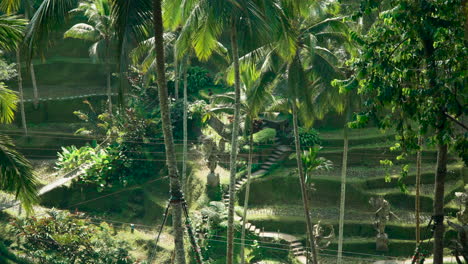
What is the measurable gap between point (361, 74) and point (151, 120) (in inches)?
843

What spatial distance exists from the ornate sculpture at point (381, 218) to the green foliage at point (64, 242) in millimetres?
11005

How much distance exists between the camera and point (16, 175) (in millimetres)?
11133

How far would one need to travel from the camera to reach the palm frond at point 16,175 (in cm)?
1108

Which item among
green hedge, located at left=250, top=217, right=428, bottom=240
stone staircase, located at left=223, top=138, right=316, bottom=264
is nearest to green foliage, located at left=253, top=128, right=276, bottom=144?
stone staircase, located at left=223, top=138, right=316, bottom=264

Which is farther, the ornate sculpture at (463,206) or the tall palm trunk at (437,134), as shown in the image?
the ornate sculpture at (463,206)

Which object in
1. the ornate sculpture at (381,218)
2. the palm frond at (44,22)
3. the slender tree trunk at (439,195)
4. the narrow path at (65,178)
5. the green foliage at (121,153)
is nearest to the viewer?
the palm frond at (44,22)

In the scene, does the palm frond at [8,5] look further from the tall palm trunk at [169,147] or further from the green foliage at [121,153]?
the green foliage at [121,153]

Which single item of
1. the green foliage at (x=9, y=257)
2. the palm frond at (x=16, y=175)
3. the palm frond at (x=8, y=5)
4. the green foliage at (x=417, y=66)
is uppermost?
the palm frond at (x=8, y=5)

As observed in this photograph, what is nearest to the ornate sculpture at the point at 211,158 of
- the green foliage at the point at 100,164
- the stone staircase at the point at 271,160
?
the stone staircase at the point at 271,160

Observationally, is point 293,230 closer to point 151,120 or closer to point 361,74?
point 151,120

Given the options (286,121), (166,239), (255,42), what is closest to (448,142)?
(255,42)

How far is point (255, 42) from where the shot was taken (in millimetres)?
16047

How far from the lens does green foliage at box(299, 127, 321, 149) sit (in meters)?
30.9

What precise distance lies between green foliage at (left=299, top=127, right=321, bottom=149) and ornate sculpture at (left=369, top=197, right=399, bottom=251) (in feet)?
19.7
